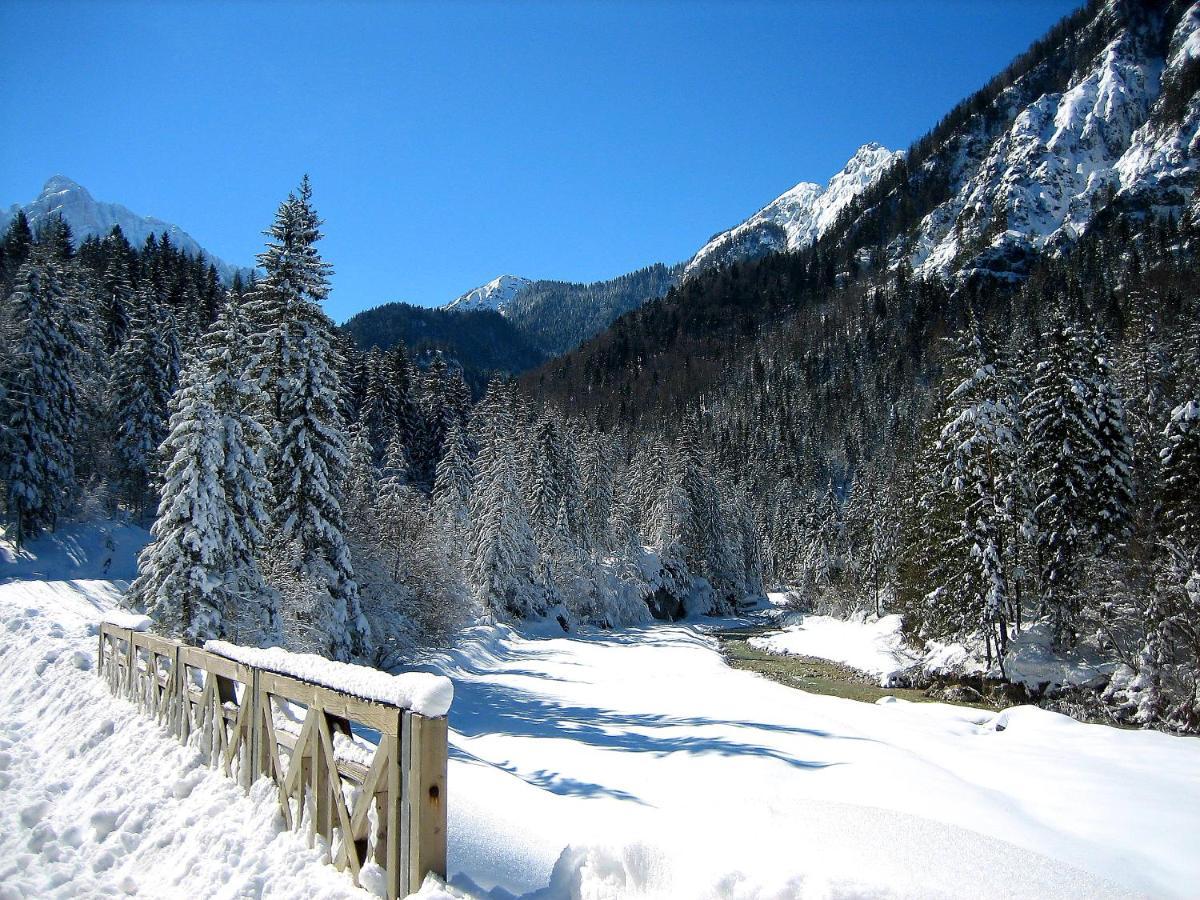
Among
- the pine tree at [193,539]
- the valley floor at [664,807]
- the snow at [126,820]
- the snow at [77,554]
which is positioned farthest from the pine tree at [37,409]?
the snow at [126,820]

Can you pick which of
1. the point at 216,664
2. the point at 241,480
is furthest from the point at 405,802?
the point at 241,480

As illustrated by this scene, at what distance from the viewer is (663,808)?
19.8ft

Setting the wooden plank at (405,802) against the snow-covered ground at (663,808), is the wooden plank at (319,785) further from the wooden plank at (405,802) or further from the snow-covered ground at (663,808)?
the wooden plank at (405,802)

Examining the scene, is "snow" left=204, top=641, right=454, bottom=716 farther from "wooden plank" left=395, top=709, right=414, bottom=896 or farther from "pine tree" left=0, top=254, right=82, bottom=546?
"pine tree" left=0, top=254, right=82, bottom=546

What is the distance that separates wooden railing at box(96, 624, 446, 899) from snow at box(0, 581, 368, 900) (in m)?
0.21

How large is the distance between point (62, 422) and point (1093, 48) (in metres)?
245

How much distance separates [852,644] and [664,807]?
3680cm

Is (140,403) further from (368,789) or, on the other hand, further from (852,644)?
(852,644)

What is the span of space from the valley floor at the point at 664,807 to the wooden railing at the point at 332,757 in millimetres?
257

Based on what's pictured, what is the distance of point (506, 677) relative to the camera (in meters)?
24.7

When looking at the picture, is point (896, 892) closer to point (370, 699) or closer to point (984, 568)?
point (370, 699)

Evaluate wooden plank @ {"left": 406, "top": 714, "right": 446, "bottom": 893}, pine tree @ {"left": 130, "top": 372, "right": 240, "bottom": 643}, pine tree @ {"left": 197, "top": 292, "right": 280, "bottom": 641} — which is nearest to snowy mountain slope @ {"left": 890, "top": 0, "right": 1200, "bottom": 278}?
pine tree @ {"left": 197, "top": 292, "right": 280, "bottom": 641}

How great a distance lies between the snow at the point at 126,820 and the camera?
536 centimetres

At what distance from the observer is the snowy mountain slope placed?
14100 centimetres
